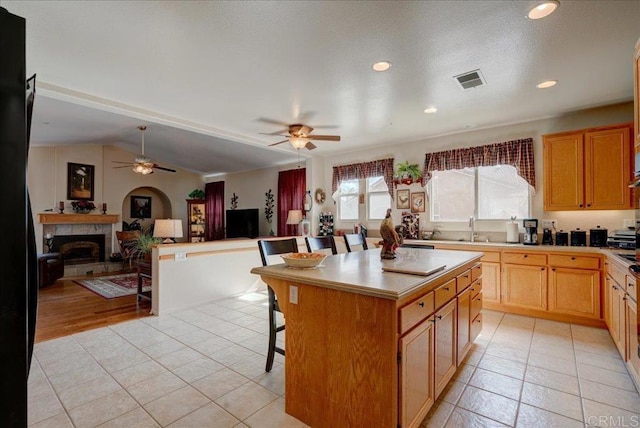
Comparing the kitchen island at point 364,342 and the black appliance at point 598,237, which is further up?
the black appliance at point 598,237

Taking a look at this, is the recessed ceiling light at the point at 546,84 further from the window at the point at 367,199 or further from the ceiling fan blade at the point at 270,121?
the ceiling fan blade at the point at 270,121

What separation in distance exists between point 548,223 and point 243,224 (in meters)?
6.49

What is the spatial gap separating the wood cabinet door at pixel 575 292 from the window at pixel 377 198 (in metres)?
2.76

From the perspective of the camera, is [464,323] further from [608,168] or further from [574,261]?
[608,168]

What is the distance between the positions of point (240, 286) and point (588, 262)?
4.63 metres

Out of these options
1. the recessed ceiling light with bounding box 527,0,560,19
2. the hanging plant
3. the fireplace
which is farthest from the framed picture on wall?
the recessed ceiling light with bounding box 527,0,560,19

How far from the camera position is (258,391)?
226cm

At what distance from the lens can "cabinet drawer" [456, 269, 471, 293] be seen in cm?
236

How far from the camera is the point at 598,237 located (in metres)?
3.73

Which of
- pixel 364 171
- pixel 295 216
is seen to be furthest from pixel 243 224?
pixel 364 171

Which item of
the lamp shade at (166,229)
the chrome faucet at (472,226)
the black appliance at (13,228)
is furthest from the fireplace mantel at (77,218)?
the chrome faucet at (472,226)

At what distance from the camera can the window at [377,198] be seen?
5.80m

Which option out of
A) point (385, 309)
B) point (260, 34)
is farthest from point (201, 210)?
point (385, 309)

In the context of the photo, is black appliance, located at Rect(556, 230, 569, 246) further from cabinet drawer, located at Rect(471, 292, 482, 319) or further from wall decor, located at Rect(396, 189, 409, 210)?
wall decor, located at Rect(396, 189, 409, 210)
